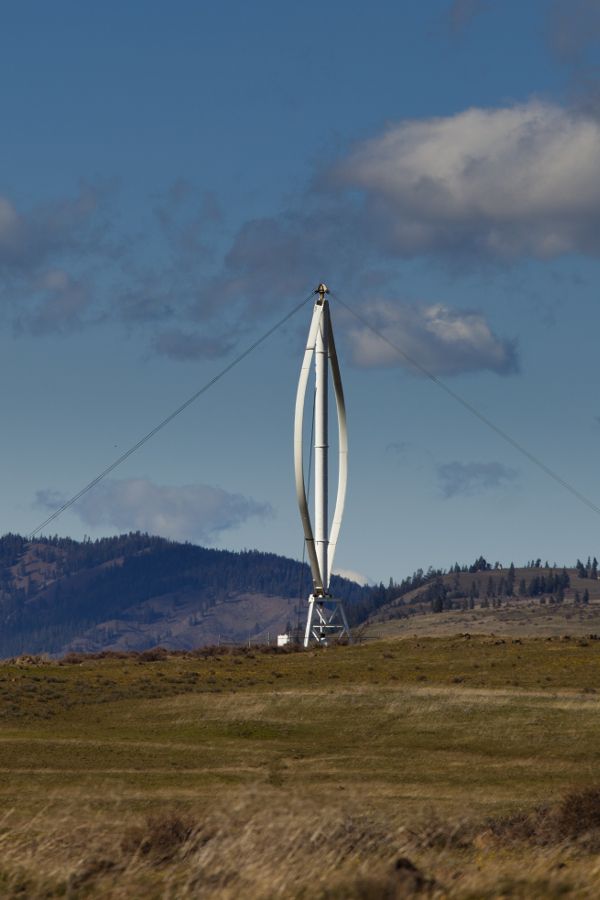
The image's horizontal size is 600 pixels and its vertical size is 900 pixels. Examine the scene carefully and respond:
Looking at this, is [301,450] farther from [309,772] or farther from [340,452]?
[309,772]

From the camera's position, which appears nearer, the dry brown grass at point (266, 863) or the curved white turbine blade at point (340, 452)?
the dry brown grass at point (266, 863)

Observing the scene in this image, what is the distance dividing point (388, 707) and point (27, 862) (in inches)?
1821

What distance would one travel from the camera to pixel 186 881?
16625 millimetres

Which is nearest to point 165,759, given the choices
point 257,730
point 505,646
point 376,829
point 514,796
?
point 257,730

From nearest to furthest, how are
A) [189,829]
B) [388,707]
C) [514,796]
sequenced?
[189,829] < [514,796] < [388,707]

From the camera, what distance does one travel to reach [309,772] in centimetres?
4616

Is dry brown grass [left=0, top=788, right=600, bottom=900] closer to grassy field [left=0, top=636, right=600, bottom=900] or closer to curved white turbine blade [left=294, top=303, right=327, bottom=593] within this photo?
grassy field [left=0, top=636, right=600, bottom=900]

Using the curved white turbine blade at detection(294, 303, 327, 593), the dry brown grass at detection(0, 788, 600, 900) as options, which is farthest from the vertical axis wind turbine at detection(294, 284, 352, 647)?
the dry brown grass at detection(0, 788, 600, 900)

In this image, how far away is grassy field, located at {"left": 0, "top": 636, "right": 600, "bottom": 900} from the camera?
56.0ft

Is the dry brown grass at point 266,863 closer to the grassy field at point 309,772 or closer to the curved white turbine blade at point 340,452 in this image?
the grassy field at point 309,772

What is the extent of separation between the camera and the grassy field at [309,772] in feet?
56.0

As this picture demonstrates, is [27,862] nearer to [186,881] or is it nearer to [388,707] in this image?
[186,881]

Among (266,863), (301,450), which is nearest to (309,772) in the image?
(266,863)

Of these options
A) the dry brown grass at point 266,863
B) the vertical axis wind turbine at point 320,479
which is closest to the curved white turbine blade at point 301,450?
the vertical axis wind turbine at point 320,479
